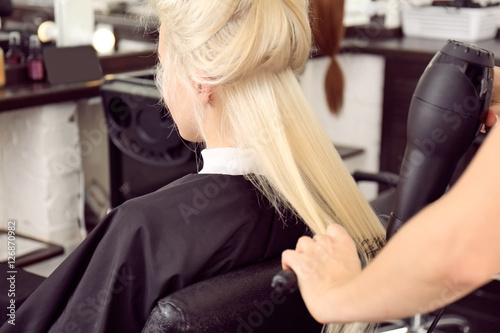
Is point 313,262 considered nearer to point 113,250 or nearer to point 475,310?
point 113,250

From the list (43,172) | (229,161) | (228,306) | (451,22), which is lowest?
(43,172)

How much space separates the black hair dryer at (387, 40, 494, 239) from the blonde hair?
0.24 metres

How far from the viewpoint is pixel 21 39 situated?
2941mm

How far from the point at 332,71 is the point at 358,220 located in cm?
224

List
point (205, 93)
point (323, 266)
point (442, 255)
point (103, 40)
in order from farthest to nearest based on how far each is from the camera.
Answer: point (103, 40) → point (205, 93) → point (323, 266) → point (442, 255)

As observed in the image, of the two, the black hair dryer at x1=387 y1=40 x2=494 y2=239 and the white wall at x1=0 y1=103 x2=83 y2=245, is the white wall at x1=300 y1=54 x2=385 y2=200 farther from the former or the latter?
the black hair dryer at x1=387 y1=40 x2=494 y2=239

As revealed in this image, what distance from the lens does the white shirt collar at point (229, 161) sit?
1.32 m

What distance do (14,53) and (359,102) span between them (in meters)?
1.81

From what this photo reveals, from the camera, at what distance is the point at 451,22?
12.1ft

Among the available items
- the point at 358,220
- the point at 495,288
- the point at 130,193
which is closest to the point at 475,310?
the point at 495,288

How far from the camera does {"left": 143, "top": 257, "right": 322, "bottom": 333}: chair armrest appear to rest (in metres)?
0.96

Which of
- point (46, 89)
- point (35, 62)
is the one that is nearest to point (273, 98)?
point (46, 89)

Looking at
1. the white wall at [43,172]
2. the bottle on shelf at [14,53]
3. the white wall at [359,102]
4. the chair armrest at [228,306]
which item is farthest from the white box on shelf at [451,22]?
the chair armrest at [228,306]

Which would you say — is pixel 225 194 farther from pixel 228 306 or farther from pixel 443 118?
pixel 443 118
